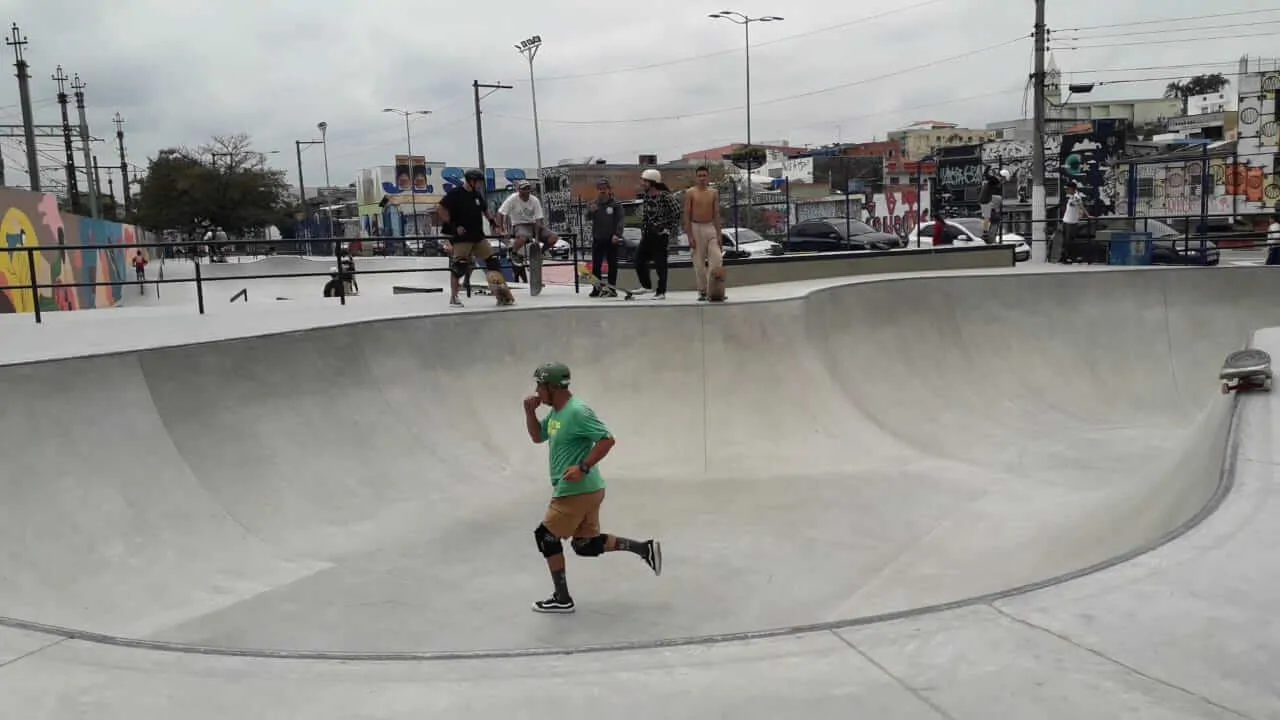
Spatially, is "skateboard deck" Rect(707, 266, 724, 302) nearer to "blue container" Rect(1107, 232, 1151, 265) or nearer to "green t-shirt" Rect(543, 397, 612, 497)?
"green t-shirt" Rect(543, 397, 612, 497)

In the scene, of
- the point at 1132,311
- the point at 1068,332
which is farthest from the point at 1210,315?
the point at 1068,332

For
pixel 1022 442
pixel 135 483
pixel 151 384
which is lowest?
pixel 1022 442

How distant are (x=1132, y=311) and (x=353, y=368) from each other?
1174 centimetres

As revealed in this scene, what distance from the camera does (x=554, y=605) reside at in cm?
540

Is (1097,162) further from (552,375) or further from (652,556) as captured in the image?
(552,375)

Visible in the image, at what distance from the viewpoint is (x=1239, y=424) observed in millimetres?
5730

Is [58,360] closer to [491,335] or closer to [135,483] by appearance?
[135,483]

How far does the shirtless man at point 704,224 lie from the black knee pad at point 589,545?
6.11m

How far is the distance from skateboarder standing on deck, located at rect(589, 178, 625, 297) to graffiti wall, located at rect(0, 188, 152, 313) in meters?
7.57

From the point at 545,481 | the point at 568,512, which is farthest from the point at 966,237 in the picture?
the point at 568,512

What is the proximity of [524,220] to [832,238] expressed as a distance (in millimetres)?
13874

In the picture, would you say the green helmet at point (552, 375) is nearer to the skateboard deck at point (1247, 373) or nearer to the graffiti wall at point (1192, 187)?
the skateboard deck at point (1247, 373)

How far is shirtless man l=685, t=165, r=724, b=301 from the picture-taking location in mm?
10914

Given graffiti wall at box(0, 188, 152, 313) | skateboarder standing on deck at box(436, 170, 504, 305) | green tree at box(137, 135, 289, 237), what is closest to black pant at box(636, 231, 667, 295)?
skateboarder standing on deck at box(436, 170, 504, 305)
